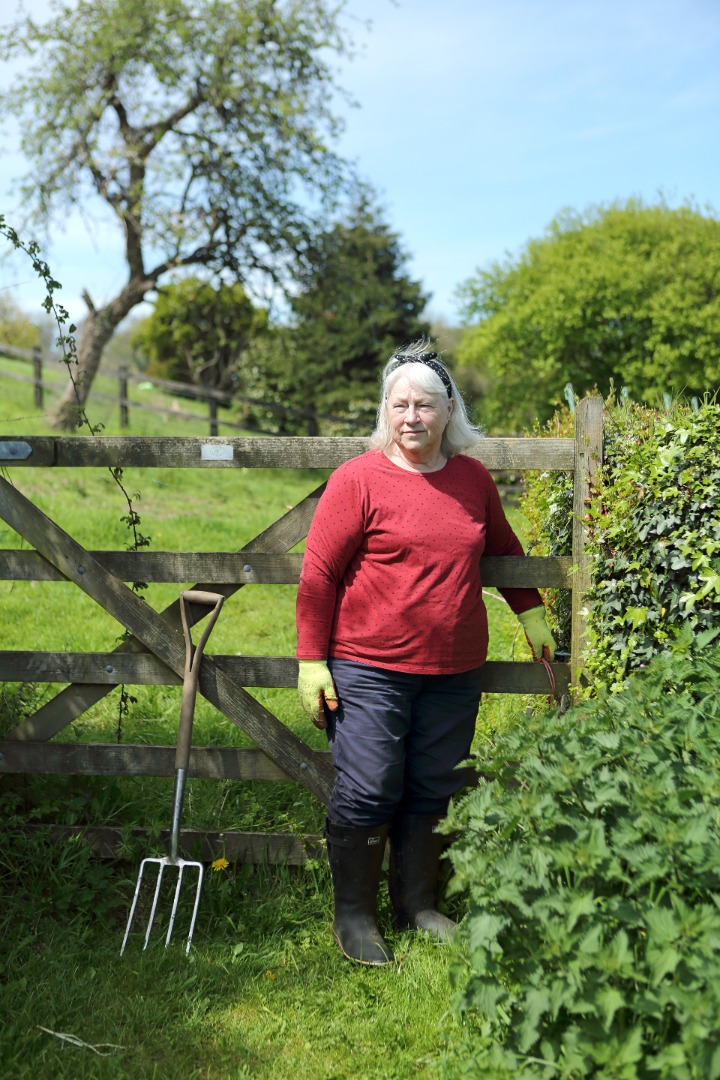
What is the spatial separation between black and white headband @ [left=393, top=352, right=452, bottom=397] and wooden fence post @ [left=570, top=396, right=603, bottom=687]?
20.1 inches

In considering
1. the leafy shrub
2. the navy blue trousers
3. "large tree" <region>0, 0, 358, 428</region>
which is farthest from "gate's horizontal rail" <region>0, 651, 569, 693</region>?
"large tree" <region>0, 0, 358, 428</region>

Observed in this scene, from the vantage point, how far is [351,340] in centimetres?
2425

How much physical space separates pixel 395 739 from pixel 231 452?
1.13 m

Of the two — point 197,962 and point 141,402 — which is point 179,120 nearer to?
point 141,402

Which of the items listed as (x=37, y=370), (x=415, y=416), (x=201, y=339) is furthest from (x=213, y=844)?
(x=201, y=339)

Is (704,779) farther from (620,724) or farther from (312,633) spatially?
(312,633)

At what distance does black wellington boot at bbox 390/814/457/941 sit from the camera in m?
3.07

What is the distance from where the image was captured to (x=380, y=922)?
3.20 m

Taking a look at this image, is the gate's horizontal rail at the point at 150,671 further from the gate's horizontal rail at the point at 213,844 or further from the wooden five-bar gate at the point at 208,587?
the gate's horizontal rail at the point at 213,844

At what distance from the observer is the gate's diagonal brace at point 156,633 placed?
10.6ft

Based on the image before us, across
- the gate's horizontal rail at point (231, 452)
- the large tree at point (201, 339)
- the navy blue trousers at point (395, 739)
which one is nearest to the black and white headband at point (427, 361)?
the gate's horizontal rail at point (231, 452)

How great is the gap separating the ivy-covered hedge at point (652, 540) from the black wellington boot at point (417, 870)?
0.76m

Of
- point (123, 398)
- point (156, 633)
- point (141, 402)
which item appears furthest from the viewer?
point (141, 402)

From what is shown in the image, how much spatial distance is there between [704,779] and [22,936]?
229 centimetres
